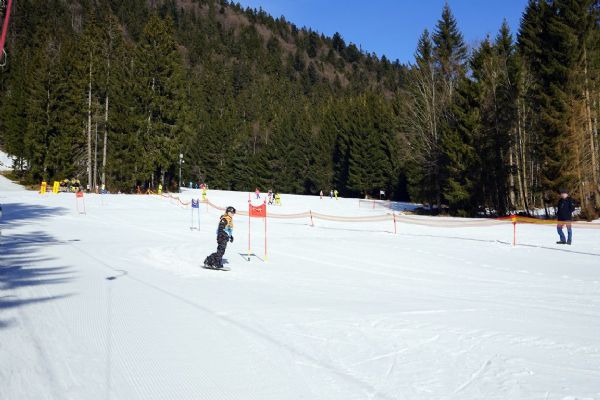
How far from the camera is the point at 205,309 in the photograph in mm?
7824

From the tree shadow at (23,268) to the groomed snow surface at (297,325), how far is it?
7 centimetres

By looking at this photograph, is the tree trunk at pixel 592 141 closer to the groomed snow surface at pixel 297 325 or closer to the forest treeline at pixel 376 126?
the forest treeline at pixel 376 126

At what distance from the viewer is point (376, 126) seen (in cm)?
7550

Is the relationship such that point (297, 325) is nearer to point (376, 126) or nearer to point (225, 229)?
point (225, 229)

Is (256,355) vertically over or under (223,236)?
under

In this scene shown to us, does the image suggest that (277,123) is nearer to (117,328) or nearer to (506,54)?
(506,54)

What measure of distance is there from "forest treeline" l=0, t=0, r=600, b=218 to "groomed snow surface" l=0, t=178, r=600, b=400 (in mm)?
19236

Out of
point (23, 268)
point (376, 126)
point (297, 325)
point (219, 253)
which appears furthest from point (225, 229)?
point (376, 126)

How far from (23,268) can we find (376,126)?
68700mm

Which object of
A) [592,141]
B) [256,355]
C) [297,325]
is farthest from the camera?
[592,141]

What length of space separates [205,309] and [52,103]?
54.5 meters

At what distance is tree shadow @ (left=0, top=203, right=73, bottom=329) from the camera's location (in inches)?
313

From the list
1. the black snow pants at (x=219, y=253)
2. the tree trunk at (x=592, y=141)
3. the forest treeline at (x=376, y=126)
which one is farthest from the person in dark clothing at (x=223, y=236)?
the tree trunk at (x=592, y=141)

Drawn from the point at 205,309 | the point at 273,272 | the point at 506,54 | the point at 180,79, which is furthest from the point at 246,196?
the point at 205,309
